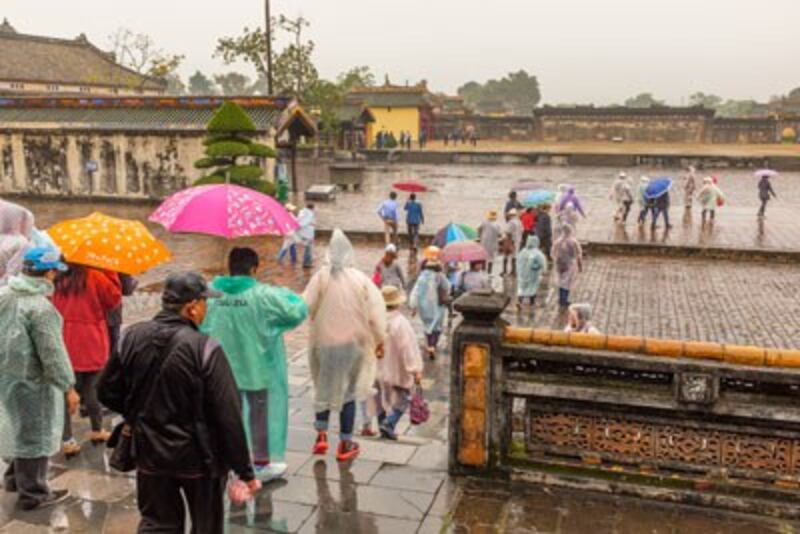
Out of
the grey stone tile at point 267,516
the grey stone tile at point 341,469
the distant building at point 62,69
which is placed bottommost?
the grey stone tile at point 341,469

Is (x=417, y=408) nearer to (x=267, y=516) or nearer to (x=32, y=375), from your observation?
(x=267, y=516)

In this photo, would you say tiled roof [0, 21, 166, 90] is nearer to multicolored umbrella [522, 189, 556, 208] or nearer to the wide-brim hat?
multicolored umbrella [522, 189, 556, 208]

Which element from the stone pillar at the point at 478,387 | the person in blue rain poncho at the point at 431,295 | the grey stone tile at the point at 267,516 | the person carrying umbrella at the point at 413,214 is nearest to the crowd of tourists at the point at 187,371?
the grey stone tile at the point at 267,516

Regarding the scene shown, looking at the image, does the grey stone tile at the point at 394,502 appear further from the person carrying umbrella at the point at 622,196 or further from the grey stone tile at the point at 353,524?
the person carrying umbrella at the point at 622,196

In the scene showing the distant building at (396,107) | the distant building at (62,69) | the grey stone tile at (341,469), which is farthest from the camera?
the distant building at (396,107)

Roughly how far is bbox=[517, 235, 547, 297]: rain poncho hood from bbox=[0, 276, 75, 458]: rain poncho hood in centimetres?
848

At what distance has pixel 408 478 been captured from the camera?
5762 mm

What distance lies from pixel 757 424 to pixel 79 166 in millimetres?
28493

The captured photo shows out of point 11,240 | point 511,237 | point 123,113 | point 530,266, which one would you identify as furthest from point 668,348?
point 123,113

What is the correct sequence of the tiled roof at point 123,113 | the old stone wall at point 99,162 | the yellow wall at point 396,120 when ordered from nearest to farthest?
the tiled roof at point 123,113 → the old stone wall at point 99,162 → the yellow wall at point 396,120

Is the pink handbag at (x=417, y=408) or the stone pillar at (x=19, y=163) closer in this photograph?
the pink handbag at (x=417, y=408)

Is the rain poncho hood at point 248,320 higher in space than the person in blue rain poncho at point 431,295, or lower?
higher

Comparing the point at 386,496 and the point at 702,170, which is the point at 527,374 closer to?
the point at 386,496

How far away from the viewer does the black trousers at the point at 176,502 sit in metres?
3.86
